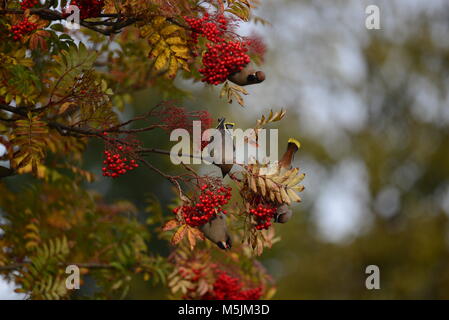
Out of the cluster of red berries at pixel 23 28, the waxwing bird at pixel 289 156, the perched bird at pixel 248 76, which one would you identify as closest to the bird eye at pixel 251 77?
the perched bird at pixel 248 76

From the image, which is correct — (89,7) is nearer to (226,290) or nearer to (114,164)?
(114,164)

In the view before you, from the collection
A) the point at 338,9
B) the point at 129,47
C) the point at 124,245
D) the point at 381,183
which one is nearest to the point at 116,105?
the point at 129,47

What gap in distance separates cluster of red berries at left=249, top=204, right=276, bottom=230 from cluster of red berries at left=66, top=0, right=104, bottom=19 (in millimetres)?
1207

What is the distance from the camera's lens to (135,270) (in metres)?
4.11

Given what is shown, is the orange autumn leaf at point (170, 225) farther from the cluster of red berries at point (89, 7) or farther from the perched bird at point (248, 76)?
the cluster of red berries at point (89, 7)

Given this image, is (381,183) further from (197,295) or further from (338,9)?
(197,295)

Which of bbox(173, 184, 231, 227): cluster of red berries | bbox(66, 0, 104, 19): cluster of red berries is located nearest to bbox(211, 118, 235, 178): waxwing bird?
bbox(173, 184, 231, 227): cluster of red berries

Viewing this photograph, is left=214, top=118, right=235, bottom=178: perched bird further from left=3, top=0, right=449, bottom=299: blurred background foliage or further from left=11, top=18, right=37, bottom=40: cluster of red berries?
left=3, top=0, right=449, bottom=299: blurred background foliage

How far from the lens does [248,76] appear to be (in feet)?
9.61

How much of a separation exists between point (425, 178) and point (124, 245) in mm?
8996

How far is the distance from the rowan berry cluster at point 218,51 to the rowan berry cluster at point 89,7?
A: 42 centimetres

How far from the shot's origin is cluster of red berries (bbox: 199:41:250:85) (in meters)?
2.91

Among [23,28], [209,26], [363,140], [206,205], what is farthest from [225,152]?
[363,140]

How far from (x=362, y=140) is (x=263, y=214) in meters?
9.54
